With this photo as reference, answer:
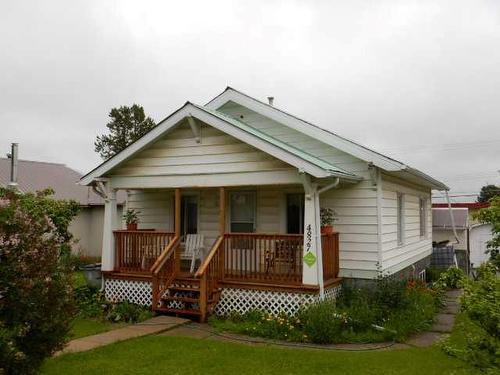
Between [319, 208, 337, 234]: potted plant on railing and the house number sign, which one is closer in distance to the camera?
the house number sign

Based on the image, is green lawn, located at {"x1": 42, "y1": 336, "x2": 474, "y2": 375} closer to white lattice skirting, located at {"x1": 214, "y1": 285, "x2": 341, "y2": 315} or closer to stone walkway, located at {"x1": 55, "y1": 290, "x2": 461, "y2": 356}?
stone walkway, located at {"x1": 55, "y1": 290, "x2": 461, "y2": 356}

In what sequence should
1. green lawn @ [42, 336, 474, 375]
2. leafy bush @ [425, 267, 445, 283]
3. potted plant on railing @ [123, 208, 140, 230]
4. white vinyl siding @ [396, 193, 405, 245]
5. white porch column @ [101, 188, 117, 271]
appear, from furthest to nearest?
leafy bush @ [425, 267, 445, 283] → white vinyl siding @ [396, 193, 405, 245] → potted plant on railing @ [123, 208, 140, 230] → white porch column @ [101, 188, 117, 271] → green lawn @ [42, 336, 474, 375]

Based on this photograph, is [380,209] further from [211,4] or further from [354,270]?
[211,4]

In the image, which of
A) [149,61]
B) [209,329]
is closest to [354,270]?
[209,329]

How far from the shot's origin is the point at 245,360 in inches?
305

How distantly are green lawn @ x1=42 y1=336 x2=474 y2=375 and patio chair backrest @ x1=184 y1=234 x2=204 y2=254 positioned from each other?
4192mm

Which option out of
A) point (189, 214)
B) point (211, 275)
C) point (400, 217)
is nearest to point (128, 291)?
point (211, 275)

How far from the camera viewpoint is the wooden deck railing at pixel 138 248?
11.8m

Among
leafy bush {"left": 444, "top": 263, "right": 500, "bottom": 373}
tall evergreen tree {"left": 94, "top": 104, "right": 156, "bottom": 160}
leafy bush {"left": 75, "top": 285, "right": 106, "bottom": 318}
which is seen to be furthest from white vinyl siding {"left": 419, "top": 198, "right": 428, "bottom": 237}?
tall evergreen tree {"left": 94, "top": 104, "right": 156, "bottom": 160}

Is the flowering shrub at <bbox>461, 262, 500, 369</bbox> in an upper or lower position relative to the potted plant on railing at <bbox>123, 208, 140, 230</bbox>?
lower

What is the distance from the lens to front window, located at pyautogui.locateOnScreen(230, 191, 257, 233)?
13.1m

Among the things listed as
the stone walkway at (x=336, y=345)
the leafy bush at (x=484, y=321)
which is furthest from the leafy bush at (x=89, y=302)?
the leafy bush at (x=484, y=321)

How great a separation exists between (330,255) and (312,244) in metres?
1.30

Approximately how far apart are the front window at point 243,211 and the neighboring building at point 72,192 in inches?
483
